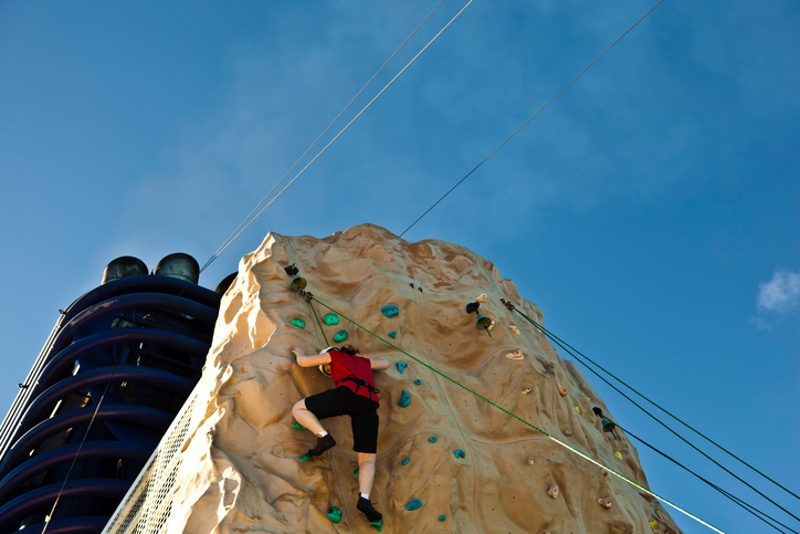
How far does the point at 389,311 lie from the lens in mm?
7469

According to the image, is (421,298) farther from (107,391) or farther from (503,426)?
(107,391)

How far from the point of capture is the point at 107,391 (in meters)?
9.69

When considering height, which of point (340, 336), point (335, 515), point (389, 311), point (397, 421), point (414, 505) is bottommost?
point (335, 515)

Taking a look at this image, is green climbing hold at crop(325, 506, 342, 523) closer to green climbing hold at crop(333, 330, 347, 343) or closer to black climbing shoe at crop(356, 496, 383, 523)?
black climbing shoe at crop(356, 496, 383, 523)

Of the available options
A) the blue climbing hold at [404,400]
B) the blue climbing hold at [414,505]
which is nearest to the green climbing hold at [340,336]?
the blue climbing hold at [404,400]

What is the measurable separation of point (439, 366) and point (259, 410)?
241 centimetres

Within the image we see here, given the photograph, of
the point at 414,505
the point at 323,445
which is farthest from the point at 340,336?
the point at 414,505

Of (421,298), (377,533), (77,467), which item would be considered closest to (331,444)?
(377,533)

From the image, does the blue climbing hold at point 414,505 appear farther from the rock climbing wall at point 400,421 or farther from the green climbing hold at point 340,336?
the green climbing hold at point 340,336

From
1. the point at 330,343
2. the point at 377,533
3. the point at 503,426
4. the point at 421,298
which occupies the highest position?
the point at 421,298

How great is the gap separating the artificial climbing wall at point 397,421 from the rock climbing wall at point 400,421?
2 centimetres

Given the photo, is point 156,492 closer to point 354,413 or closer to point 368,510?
point 354,413

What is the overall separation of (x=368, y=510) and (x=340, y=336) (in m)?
2.34

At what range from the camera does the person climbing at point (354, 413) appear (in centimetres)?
532
